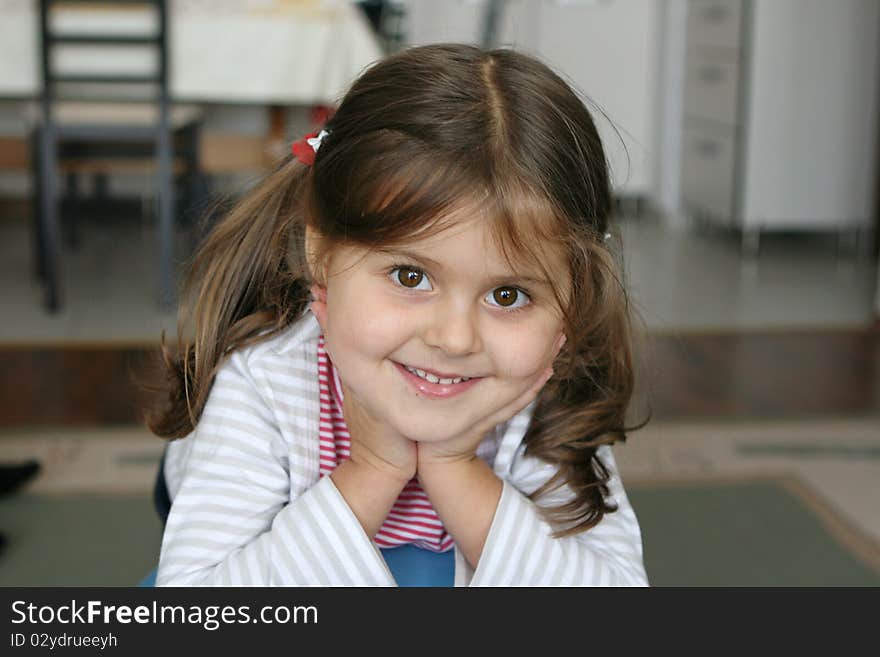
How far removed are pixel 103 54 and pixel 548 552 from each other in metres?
2.63

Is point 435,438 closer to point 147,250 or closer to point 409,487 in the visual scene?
point 409,487

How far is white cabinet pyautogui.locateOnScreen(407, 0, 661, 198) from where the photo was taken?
4.91 meters

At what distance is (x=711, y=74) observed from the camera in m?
4.39

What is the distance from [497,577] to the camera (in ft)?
2.32

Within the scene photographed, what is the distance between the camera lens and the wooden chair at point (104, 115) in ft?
9.62

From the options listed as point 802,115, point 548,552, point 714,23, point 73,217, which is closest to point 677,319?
point 802,115

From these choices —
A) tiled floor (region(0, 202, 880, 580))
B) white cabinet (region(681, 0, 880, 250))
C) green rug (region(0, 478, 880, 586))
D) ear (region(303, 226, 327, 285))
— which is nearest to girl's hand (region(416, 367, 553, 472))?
ear (region(303, 226, 327, 285))

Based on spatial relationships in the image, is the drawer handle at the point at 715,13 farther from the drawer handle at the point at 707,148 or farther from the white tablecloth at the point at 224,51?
the white tablecloth at the point at 224,51

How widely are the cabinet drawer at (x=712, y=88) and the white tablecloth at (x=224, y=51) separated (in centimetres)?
159

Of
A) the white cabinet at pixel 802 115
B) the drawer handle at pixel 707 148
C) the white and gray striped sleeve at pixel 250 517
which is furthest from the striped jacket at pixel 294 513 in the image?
the drawer handle at pixel 707 148

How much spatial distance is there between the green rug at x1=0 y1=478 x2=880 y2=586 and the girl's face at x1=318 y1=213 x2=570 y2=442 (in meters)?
0.97

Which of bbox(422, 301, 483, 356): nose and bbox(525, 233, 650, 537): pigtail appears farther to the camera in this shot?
bbox(525, 233, 650, 537): pigtail

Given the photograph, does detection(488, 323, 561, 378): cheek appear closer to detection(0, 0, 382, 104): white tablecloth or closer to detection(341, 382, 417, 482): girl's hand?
detection(341, 382, 417, 482): girl's hand

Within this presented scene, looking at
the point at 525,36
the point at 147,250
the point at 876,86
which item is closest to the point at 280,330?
the point at 147,250
